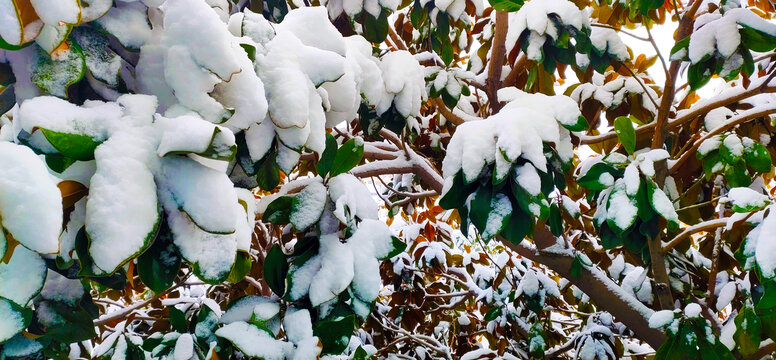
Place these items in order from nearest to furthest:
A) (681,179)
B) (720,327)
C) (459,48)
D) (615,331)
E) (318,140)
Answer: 1. (318,140)
2. (720,327)
3. (681,179)
4. (615,331)
5. (459,48)

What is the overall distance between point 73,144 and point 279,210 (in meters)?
0.40

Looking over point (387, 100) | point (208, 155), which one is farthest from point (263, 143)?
point (387, 100)

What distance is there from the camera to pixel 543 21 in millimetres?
1207

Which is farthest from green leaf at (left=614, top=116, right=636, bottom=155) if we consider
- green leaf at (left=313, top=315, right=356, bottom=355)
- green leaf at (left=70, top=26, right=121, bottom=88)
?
green leaf at (left=70, top=26, right=121, bottom=88)

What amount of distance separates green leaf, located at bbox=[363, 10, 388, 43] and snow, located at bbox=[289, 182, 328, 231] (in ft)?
2.23

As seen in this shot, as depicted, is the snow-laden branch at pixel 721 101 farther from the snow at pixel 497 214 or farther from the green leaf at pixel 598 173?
the snow at pixel 497 214

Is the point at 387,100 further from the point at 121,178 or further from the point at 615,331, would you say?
the point at 615,331

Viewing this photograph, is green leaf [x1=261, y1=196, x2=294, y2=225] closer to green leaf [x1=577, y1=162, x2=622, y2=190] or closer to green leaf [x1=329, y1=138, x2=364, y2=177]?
green leaf [x1=329, y1=138, x2=364, y2=177]

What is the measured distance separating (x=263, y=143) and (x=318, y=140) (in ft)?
0.25

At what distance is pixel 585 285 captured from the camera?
1495 mm

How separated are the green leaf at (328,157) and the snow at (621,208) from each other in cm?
51

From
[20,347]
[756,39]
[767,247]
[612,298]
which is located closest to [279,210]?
[20,347]

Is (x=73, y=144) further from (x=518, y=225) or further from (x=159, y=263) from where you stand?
(x=518, y=225)

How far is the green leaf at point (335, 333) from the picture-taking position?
2.39ft
